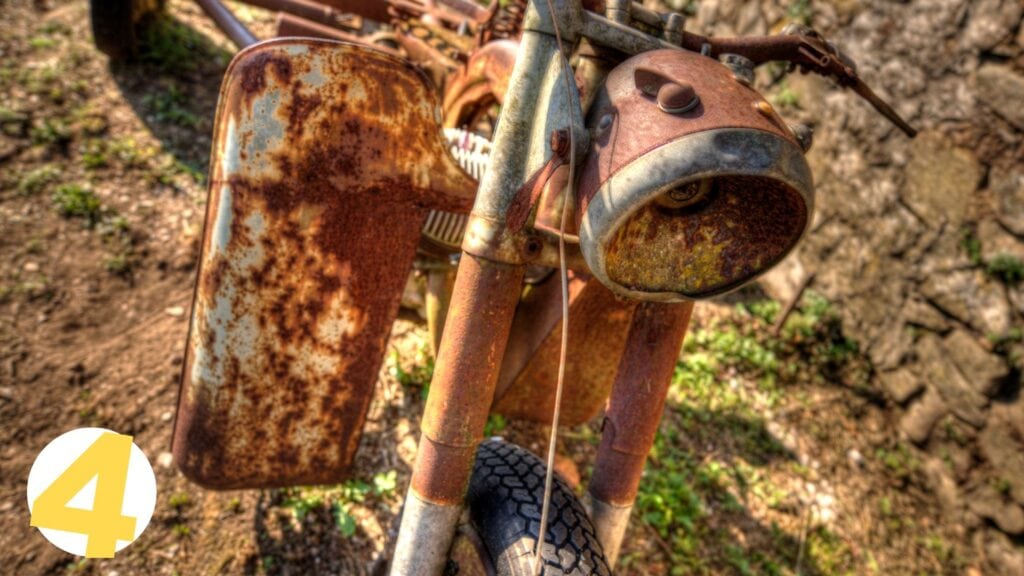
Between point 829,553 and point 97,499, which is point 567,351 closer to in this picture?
point 97,499

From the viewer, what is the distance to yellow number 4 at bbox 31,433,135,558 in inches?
42.4

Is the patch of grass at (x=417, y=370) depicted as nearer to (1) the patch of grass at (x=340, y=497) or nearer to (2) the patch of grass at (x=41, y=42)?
(1) the patch of grass at (x=340, y=497)

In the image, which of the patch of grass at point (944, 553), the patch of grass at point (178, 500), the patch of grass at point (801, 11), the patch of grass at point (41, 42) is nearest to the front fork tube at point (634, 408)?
the patch of grass at point (178, 500)

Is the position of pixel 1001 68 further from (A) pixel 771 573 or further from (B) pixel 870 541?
(A) pixel 771 573

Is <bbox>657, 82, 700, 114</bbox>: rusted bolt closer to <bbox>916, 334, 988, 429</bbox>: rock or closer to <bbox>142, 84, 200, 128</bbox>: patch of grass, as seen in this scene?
<bbox>916, 334, 988, 429</bbox>: rock

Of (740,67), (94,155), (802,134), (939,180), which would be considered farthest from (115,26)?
(939,180)

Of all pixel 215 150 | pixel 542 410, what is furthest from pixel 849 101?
pixel 215 150

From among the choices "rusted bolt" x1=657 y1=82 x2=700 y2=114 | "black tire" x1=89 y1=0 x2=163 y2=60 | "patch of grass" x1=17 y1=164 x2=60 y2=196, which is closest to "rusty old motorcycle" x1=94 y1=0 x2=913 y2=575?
"rusted bolt" x1=657 y1=82 x2=700 y2=114

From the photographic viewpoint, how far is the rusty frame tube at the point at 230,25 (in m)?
2.62

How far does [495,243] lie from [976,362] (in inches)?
116

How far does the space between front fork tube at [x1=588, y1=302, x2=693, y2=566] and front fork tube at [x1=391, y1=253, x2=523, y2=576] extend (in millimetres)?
359

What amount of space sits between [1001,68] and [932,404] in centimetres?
168

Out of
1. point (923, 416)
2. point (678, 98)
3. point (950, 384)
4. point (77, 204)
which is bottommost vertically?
point (923, 416)

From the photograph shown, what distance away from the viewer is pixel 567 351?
5.65ft
